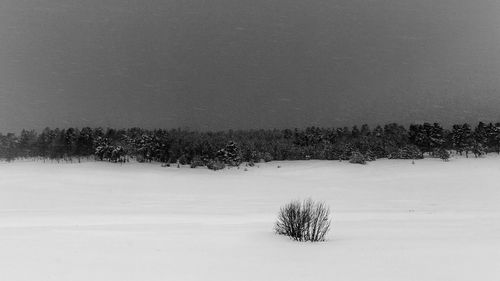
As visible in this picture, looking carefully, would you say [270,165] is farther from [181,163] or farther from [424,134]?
[424,134]

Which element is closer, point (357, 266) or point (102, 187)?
point (357, 266)

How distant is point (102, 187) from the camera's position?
5281cm

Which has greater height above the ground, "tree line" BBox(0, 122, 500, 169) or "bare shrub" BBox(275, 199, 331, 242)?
"tree line" BBox(0, 122, 500, 169)

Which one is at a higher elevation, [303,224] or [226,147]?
[226,147]

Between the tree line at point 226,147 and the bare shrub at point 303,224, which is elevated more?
the tree line at point 226,147

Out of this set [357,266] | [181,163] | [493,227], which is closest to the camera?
[357,266]

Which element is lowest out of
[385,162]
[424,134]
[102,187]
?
[102,187]

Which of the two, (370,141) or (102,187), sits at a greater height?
(370,141)

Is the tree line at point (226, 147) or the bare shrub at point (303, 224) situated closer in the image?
the bare shrub at point (303, 224)

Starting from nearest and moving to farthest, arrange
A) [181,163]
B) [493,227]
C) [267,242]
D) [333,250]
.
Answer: [333,250] < [267,242] < [493,227] < [181,163]

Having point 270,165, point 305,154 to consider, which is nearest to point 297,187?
point 270,165

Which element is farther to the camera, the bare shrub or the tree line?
the tree line

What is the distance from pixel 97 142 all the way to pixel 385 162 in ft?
192

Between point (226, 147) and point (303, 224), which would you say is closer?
point (303, 224)
